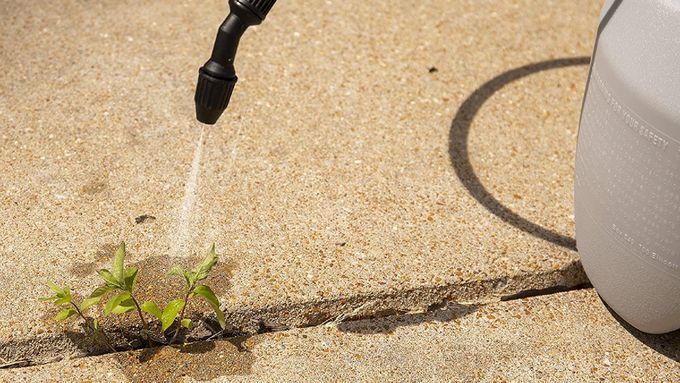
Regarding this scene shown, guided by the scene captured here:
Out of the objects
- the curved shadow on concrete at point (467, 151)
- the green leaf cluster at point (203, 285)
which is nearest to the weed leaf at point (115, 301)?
the green leaf cluster at point (203, 285)

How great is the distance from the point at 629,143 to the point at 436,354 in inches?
24.6

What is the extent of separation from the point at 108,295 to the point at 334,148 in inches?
30.8

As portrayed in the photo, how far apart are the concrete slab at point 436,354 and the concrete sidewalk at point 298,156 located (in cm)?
6

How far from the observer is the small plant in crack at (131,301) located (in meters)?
1.83

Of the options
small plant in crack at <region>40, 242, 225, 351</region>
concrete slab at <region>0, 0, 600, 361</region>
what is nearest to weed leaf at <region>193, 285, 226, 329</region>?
small plant in crack at <region>40, 242, 225, 351</region>

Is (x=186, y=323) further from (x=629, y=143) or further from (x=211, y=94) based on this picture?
(x=629, y=143)

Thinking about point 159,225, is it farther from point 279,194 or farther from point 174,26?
point 174,26

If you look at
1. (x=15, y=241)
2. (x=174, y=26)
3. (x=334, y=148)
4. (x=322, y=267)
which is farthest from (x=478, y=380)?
(x=174, y=26)

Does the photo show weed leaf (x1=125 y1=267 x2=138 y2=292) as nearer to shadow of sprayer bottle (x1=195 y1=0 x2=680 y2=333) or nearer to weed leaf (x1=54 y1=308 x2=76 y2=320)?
weed leaf (x1=54 y1=308 x2=76 y2=320)

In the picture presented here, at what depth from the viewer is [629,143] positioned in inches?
68.7

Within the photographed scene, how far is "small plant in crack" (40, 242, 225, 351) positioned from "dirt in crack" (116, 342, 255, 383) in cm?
4

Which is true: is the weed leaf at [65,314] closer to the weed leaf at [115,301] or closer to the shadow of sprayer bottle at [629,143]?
the weed leaf at [115,301]

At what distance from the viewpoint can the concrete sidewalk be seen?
81.7 inches

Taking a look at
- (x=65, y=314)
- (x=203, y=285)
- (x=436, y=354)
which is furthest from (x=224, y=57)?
(x=436, y=354)
